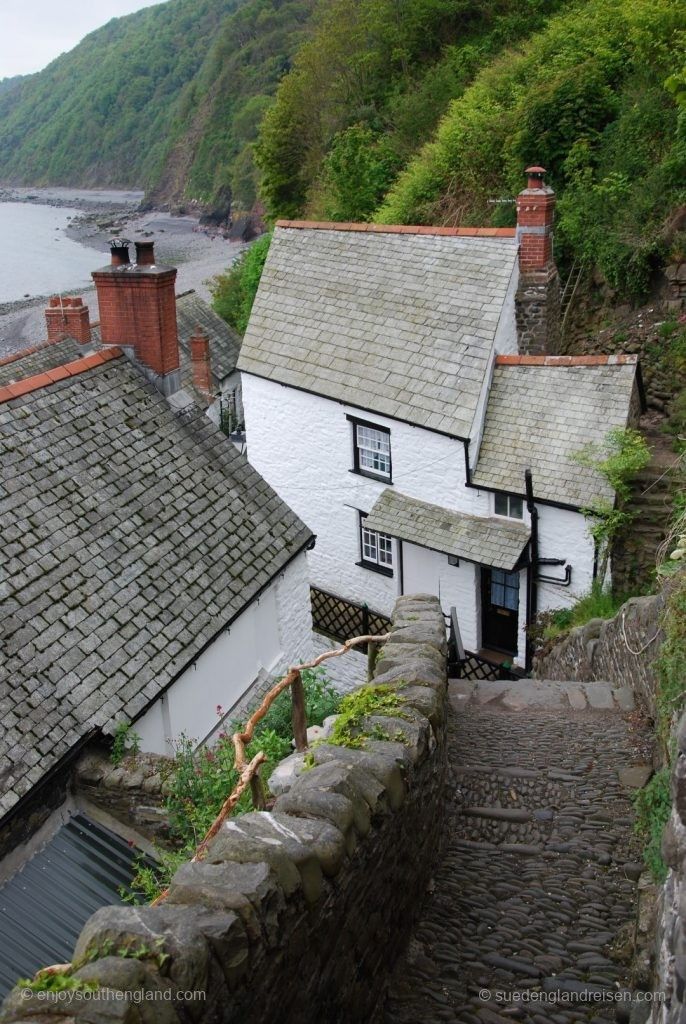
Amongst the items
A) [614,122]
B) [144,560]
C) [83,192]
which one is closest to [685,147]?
[614,122]

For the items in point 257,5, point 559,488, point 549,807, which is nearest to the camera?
point 549,807

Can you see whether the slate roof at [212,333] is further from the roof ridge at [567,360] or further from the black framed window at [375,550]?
the roof ridge at [567,360]

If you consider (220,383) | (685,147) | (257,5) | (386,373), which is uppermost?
(257,5)

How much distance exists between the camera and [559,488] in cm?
1577

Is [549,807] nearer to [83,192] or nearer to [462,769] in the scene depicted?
[462,769]

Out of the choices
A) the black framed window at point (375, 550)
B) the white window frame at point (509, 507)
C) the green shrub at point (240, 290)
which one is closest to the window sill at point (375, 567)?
the black framed window at point (375, 550)

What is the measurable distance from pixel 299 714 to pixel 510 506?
9.94 m

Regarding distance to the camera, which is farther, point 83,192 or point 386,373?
point 83,192

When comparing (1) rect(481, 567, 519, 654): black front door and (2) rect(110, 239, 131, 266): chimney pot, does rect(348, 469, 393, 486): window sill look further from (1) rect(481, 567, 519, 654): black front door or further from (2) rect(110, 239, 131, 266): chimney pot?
(2) rect(110, 239, 131, 266): chimney pot

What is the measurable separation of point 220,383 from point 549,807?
26.4m

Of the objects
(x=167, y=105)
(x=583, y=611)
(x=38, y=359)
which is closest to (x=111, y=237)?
A: (x=167, y=105)

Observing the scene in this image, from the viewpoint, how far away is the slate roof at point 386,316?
17.3 m

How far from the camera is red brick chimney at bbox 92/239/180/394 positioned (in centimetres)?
1263

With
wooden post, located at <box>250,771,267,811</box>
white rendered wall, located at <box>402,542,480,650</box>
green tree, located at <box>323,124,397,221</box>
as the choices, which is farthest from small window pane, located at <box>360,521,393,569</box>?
green tree, located at <box>323,124,397,221</box>
